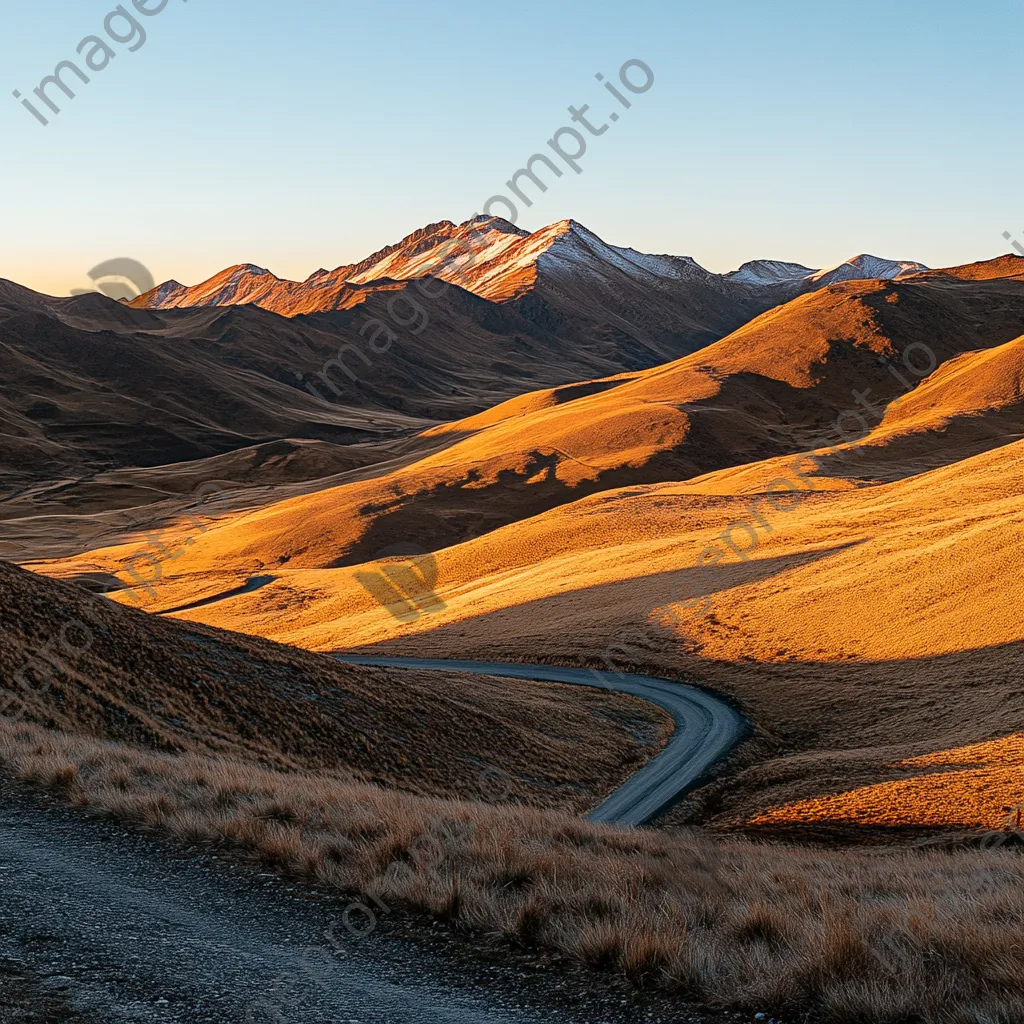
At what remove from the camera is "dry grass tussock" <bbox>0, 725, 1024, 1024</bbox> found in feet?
23.9

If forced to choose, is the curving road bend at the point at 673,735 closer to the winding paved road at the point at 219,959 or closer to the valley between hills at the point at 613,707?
the valley between hills at the point at 613,707

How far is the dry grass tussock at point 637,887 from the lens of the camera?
23.9 ft

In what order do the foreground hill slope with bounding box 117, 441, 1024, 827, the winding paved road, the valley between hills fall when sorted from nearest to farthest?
the winding paved road < the valley between hills < the foreground hill slope with bounding box 117, 441, 1024, 827

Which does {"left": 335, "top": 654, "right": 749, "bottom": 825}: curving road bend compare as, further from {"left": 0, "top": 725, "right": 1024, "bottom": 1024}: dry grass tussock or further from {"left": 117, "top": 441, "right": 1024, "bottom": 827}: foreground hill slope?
{"left": 0, "top": 725, "right": 1024, "bottom": 1024}: dry grass tussock

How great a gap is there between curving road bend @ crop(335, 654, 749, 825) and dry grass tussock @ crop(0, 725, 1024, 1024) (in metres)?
10.9

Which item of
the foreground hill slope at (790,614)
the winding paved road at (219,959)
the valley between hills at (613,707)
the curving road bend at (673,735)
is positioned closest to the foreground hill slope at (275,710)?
the valley between hills at (613,707)

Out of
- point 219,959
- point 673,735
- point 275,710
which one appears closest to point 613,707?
point 673,735

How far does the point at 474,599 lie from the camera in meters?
70.4

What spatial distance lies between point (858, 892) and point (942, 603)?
39490mm

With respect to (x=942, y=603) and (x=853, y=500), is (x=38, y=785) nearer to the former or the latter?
(x=942, y=603)

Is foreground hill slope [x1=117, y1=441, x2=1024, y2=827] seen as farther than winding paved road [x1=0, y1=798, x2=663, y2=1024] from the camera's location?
Yes

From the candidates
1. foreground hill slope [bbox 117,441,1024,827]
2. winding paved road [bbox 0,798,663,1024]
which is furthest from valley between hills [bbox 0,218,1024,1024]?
winding paved road [bbox 0,798,663,1024]

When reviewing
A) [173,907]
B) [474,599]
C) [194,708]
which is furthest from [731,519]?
[173,907]

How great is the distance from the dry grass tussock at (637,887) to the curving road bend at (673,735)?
10.9 m
